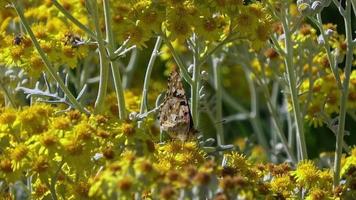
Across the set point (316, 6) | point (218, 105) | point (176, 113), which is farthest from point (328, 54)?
point (218, 105)

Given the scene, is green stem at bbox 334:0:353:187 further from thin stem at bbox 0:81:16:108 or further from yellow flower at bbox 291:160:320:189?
thin stem at bbox 0:81:16:108

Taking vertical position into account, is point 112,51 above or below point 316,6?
below

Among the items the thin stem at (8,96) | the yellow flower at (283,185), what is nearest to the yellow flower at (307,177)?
the yellow flower at (283,185)

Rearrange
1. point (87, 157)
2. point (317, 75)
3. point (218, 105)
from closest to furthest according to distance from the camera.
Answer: point (87, 157) < point (317, 75) < point (218, 105)

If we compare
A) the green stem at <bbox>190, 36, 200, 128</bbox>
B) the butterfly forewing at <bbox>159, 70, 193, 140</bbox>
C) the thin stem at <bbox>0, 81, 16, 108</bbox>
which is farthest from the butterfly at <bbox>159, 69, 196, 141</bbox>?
the thin stem at <bbox>0, 81, 16, 108</bbox>

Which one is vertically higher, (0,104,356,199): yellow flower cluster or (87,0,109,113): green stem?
(87,0,109,113): green stem

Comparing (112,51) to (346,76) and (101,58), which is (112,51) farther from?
(346,76)

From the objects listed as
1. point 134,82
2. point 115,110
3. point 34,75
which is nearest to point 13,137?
point 34,75

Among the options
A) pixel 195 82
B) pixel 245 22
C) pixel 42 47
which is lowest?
pixel 195 82

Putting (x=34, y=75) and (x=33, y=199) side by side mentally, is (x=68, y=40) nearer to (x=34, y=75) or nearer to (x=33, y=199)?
(x=34, y=75)
